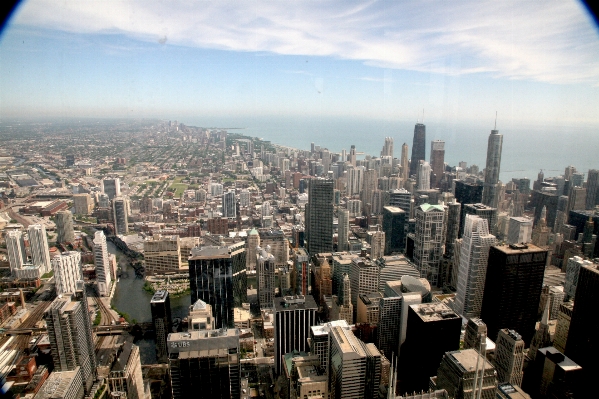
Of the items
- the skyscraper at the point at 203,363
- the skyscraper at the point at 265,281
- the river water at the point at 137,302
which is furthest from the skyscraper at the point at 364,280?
the skyscraper at the point at 203,363

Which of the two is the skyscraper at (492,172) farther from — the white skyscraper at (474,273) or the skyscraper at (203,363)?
the skyscraper at (203,363)

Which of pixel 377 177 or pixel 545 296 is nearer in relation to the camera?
pixel 545 296

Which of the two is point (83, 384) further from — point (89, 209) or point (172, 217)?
point (172, 217)

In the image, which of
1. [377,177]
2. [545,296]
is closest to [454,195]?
[377,177]

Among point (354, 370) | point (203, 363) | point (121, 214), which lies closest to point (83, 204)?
point (121, 214)

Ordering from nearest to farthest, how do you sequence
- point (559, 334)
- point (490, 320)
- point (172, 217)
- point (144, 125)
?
point (559, 334), point (490, 320), point (144, 125), point (172, 217)

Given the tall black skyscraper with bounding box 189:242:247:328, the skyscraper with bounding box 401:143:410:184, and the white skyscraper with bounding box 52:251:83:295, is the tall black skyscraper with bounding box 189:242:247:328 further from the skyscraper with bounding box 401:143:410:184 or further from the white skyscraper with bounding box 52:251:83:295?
the skyscraper with bounding box 401:143:410:184

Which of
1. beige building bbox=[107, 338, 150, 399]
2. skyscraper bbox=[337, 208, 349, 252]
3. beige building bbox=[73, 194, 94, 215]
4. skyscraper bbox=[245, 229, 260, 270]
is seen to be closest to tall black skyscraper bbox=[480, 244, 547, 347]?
skyscraper bbox=[337, 208, 349, 252]
